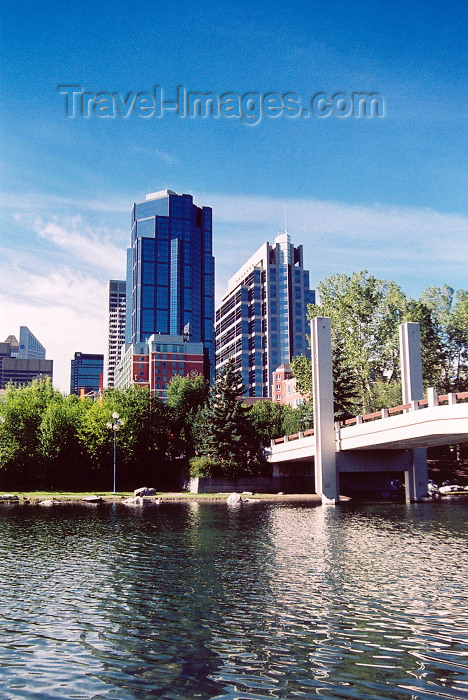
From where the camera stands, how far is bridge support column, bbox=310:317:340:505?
56531mm

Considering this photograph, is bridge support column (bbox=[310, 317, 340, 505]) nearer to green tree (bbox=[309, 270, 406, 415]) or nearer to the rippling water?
green tree (bbox=[309, 270, 406, 415])

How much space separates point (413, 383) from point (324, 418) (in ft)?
27.7

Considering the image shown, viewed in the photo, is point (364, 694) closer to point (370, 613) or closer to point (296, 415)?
point (370, 613)

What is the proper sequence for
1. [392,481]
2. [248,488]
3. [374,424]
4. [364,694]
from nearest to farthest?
[364,694], [374,424], [248,488], [392,481]

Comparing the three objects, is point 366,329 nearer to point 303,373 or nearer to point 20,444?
point 303,373

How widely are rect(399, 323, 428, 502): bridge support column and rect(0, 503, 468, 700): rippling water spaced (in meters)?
26.2

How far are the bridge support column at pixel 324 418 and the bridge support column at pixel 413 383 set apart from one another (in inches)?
262

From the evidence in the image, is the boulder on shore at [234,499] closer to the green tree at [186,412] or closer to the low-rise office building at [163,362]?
the green tree at [186,412]

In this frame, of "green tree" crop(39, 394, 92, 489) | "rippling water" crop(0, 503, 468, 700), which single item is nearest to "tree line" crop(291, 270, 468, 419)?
"green tree" crop(39, 394, 92, 489)

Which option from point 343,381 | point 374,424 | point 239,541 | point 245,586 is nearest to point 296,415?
point 343,381

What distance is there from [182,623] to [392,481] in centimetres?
6786

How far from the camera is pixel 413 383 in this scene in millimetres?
55844

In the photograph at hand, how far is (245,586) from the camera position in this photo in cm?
1859

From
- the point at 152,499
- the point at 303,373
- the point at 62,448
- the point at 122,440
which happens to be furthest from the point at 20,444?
the point at 303,373
